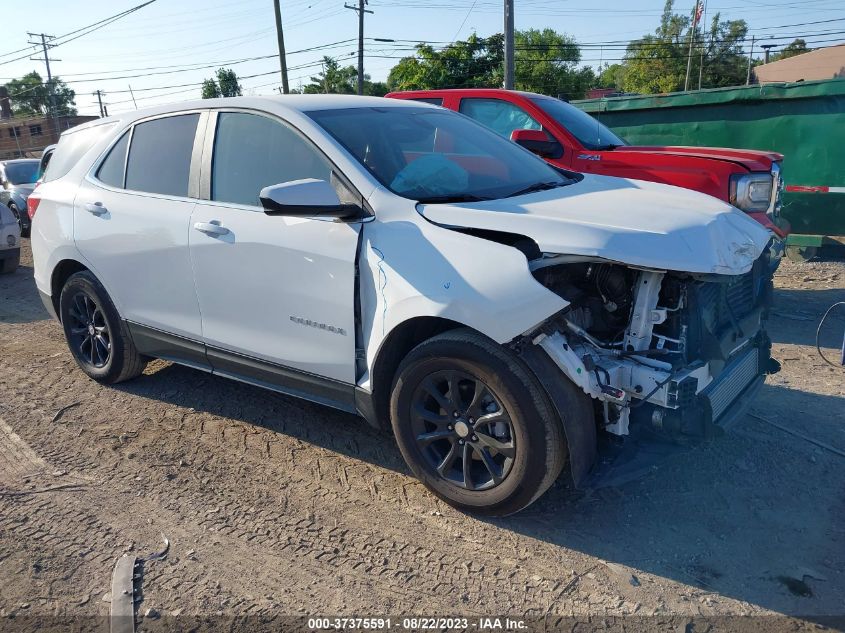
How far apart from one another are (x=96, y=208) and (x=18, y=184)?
39.0ft

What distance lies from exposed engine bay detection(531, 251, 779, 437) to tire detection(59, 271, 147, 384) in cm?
311

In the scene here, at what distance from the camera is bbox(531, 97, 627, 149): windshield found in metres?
6.67

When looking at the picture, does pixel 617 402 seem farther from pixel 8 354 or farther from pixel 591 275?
pixel 8 354

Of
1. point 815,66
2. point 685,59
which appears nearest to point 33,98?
point 685,59

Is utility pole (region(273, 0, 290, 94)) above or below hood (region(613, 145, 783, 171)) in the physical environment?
above

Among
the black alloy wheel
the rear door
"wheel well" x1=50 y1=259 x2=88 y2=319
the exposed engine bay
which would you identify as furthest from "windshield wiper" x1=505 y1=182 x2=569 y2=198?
"wheel well" x1=50 y1=259 x2=88 y2=319

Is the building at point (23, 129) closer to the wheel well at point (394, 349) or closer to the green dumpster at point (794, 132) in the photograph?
the green dumpster at point (794, 132)

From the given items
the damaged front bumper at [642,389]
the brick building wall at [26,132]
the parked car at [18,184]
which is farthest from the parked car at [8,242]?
the brick building wall at [26,132]

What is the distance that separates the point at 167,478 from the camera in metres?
3.78

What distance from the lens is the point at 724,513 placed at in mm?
3285

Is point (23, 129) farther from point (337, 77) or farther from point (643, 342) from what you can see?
point (643, 342)

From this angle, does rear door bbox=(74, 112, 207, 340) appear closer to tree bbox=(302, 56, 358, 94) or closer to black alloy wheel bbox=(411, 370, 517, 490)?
black alloy wheel bbox=(411, 370, 517, 490)

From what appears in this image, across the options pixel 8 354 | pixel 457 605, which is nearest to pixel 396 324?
pixel 457 605

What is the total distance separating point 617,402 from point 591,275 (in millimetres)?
616
